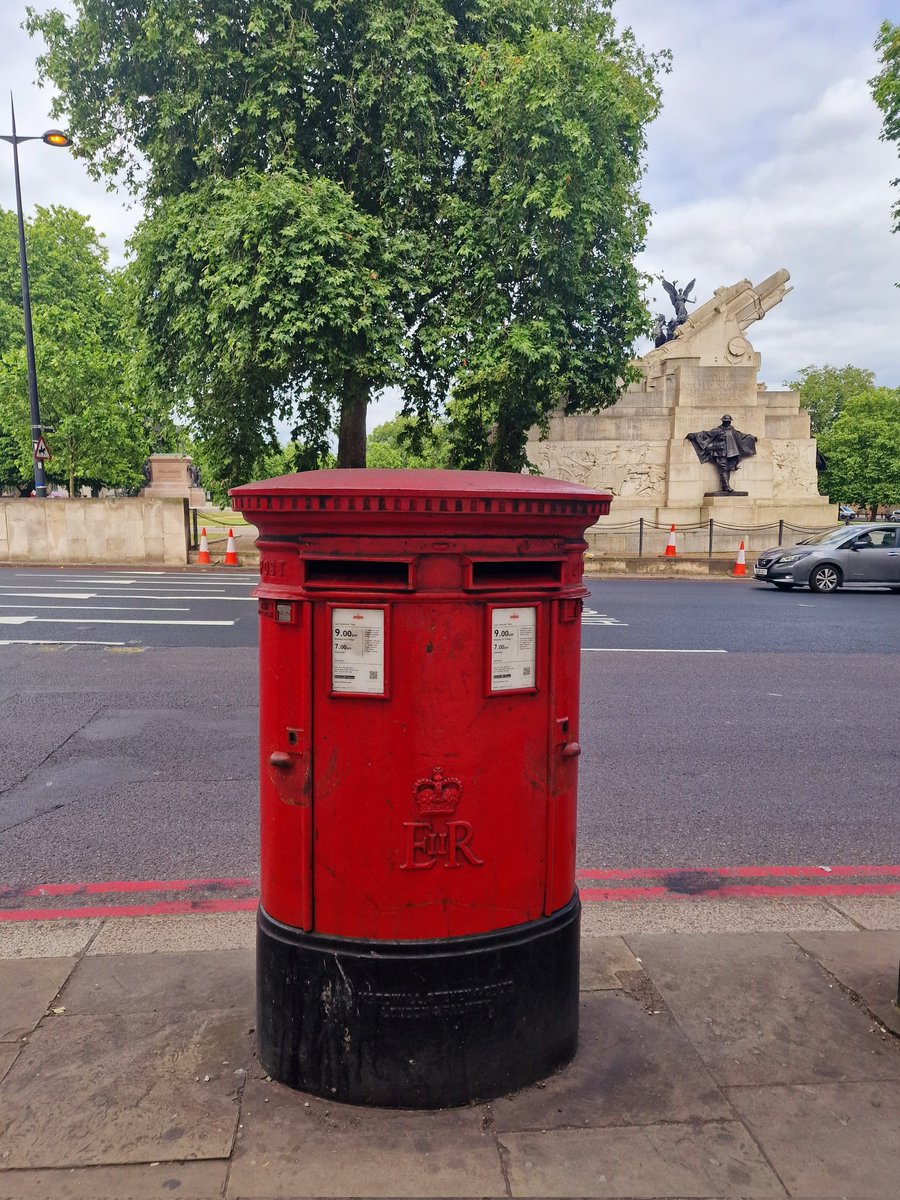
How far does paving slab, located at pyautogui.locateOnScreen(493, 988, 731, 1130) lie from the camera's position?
7.88 feet

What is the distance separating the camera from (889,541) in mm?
18156

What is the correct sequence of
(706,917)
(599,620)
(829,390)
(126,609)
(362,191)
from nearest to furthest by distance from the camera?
(706,917)
(599,620)
(126,609)
(362,191)
(829,390)

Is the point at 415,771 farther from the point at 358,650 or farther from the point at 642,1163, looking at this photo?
the point at 642,1163

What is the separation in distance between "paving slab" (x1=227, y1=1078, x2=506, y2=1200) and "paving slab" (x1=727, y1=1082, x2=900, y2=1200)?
0.70 meters

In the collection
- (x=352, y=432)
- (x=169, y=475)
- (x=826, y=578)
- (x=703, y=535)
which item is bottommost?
(x=826, y=578)

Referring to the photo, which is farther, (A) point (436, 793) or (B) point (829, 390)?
(B) point (829, 390)

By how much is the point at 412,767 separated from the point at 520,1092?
0.98m

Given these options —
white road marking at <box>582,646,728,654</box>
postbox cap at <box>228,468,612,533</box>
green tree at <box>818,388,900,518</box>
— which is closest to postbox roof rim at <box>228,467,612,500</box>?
postbox cap at <box>228,468,612,533</box>

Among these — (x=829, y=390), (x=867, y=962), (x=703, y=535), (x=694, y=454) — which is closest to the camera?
(x=867, y=962)

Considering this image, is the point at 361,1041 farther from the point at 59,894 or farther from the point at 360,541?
the point at 59,894

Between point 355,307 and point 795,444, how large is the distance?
17899mm

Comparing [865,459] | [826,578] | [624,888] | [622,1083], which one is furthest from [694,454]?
[865,459]

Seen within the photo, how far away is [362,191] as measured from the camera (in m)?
17.2

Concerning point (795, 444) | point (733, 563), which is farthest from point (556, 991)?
point (795, 444)
